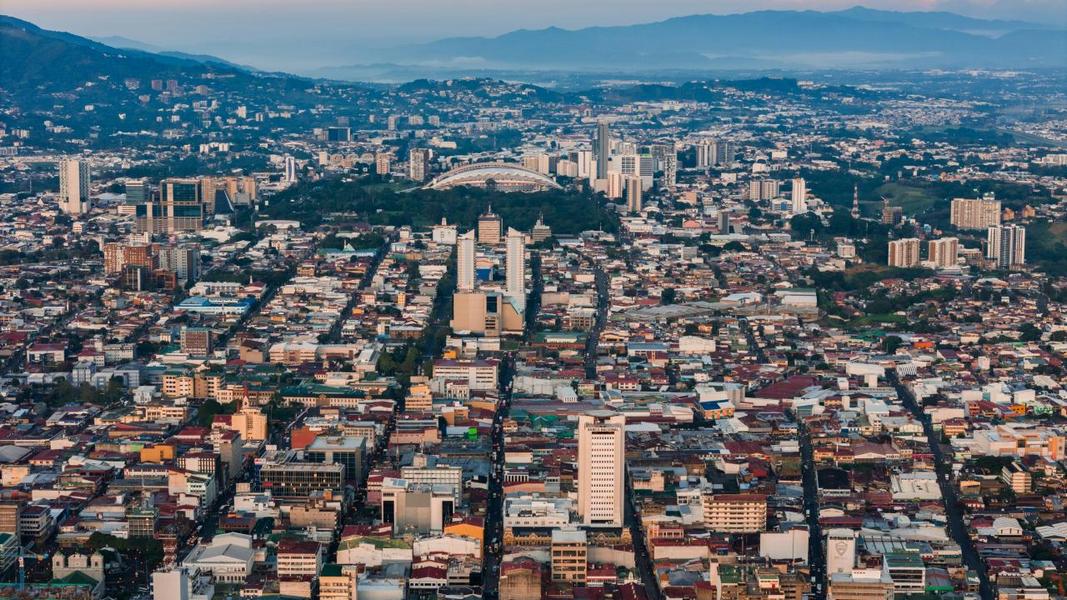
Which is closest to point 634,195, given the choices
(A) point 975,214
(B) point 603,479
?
(A) point 975,214

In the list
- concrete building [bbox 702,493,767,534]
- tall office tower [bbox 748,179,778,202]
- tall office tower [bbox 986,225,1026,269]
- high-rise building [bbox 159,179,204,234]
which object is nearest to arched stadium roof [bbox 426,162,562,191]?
tall office tower [bbox 748,179,778,202]

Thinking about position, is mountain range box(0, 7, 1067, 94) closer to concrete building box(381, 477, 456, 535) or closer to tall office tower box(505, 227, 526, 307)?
tall office tower box(505, 227, 526, 307)

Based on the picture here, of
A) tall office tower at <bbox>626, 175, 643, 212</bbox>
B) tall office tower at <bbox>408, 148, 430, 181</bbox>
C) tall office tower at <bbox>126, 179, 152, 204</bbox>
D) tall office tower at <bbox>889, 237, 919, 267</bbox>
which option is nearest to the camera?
tall office tower at <bbox>889, 237, 919, 267</bbox>

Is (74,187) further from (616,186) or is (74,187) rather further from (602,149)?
(602,149)

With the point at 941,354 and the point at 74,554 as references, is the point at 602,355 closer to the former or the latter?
the point at 941,354

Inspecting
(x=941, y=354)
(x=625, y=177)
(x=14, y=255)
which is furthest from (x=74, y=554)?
(x=625, y=177)

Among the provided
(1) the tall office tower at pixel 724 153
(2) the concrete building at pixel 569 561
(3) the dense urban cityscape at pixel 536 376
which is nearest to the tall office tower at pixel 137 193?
(3) the dense urban cityscape at pixel 536 376
